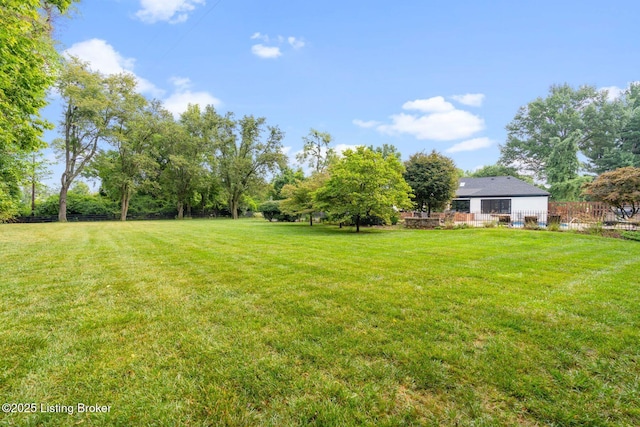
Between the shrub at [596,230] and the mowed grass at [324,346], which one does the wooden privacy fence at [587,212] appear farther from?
the mowed grass at [324,346]

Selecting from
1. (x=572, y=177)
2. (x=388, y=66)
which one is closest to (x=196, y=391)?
(x=388, y=66)

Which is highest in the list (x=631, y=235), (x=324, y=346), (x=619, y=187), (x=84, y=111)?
(x=84, y=111)

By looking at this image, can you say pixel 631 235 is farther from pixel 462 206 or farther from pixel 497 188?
pixel 497 188

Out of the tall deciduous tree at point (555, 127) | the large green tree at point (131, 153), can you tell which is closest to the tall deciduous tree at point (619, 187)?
the tall deciduous tree at point (555, 127)

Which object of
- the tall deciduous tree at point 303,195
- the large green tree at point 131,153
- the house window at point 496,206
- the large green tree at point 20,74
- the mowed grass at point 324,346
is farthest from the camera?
the large green tree at point 131,153

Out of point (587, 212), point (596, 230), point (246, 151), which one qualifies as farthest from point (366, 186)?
point (246, 151)

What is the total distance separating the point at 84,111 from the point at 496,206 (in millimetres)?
36932

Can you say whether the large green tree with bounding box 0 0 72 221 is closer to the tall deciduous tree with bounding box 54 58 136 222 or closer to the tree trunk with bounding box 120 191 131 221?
the tall deciduous tree with bounding box 54 58 136 222

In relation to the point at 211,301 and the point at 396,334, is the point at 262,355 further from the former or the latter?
the point at 211,301

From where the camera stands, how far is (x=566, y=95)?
115 feet

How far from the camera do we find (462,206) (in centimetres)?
2614

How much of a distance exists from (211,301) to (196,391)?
1.86 meters

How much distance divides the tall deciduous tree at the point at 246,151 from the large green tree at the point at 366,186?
21.7 metres

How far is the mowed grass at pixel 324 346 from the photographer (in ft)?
5.75
